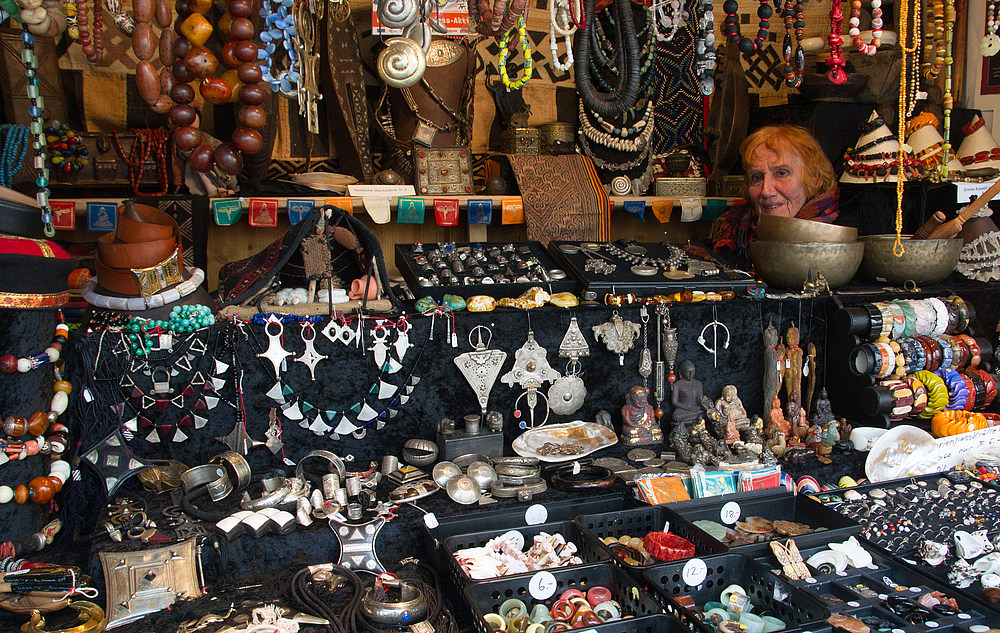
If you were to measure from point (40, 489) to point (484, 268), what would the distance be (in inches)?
66.0

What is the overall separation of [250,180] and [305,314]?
1820 millimetres

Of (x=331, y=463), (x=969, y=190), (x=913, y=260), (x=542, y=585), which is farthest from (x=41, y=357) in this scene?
(x=969, y=190)

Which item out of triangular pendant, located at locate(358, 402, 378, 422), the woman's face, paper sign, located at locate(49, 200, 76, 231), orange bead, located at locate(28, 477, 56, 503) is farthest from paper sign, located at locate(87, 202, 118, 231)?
the woman's face

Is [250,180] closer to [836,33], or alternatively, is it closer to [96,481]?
[96,481]

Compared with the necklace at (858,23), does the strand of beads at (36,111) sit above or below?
below

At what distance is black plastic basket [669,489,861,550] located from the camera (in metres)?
2.38

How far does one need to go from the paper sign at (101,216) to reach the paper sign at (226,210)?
48 centimetres

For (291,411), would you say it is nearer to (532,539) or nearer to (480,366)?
(480,366)

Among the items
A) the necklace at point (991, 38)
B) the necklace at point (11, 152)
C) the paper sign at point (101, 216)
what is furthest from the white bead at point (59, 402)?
the necklace at point (991, 38)

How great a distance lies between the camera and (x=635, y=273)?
306cm

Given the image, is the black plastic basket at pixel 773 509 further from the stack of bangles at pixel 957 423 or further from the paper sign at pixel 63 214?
the paper sign at pixel 63 214

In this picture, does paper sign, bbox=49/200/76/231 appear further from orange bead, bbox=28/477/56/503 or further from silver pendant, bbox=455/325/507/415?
silver pendant, bbox=455/325/507/415

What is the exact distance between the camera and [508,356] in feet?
9.18

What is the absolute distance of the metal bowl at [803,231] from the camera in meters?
3.08
